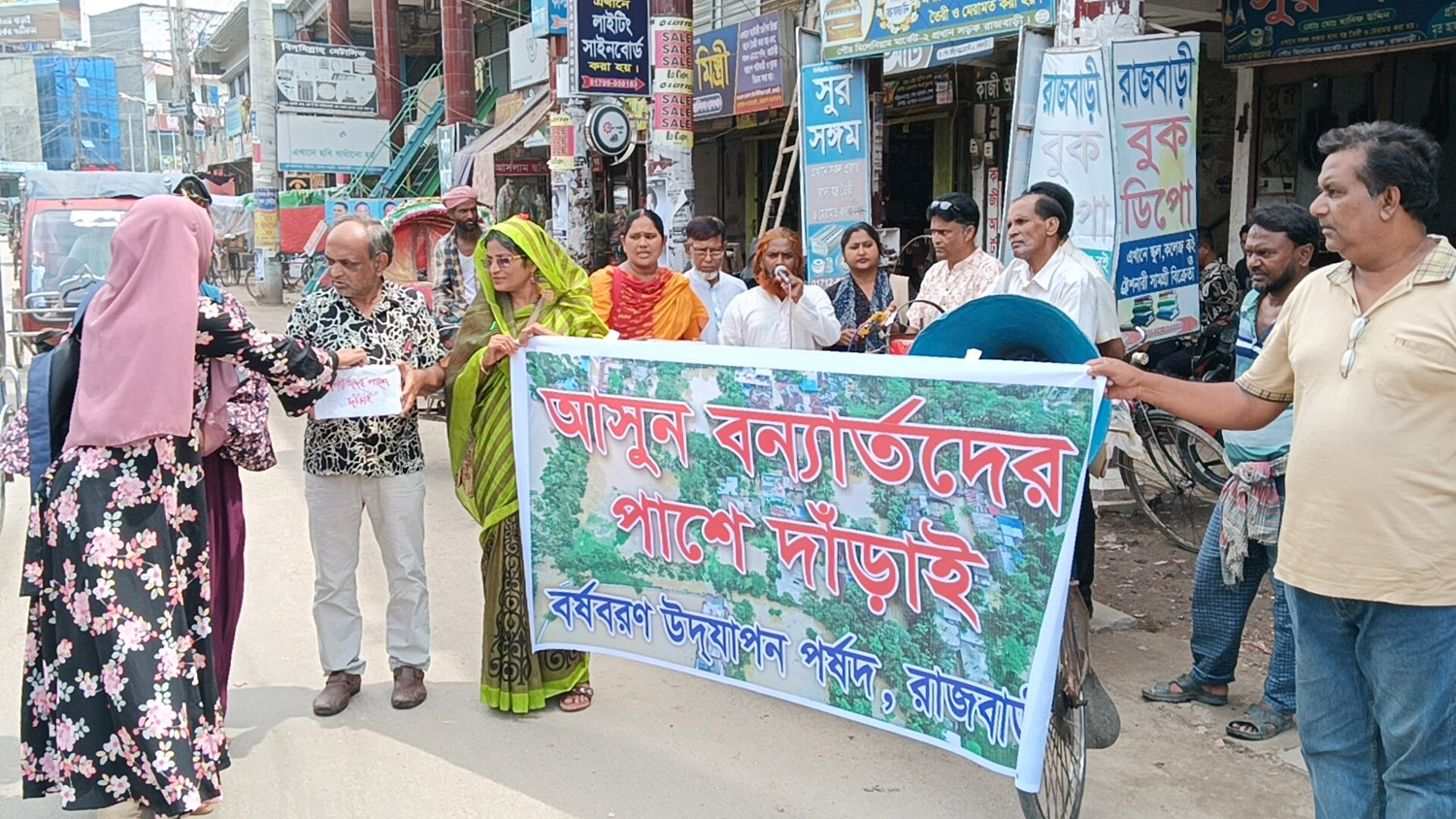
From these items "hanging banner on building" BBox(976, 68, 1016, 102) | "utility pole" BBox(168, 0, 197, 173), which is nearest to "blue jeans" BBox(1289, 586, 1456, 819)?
"hanging banner on building" BBox(976, 68, 1016, 102)

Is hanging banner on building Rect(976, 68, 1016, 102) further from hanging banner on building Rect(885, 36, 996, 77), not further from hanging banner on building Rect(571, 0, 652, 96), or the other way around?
hanging banner on building Rect(571, 0, 652, 96)

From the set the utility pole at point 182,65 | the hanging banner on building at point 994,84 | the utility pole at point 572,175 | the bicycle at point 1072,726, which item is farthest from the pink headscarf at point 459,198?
the utility pole at point 182,65

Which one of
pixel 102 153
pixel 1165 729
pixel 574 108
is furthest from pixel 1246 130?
pixel 102 153

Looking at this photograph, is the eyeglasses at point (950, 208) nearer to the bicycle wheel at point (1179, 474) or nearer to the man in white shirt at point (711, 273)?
the man in white shirt at point (711, 273)

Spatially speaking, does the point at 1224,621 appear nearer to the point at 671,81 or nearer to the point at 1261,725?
the point at 1261,725

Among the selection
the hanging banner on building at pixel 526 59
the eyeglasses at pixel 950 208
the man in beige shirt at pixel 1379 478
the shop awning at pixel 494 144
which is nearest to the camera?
the man in beige shirt at pixel 1379 478

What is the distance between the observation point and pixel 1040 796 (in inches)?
127

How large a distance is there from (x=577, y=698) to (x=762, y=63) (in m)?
10.1

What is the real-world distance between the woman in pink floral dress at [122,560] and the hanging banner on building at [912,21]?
4962mm

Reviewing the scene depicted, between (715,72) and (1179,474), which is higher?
(715,72)

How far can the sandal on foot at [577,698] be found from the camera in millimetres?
4117

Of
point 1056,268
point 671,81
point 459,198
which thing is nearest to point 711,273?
point 459,198

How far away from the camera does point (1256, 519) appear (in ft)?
12.2

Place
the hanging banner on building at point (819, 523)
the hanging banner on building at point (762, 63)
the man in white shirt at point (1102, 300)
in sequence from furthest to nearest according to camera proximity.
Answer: the hanging banner on building at point (762, 63), the man in white shirt at point (1102, 300), the hanging banner on building at point (819, 523)
